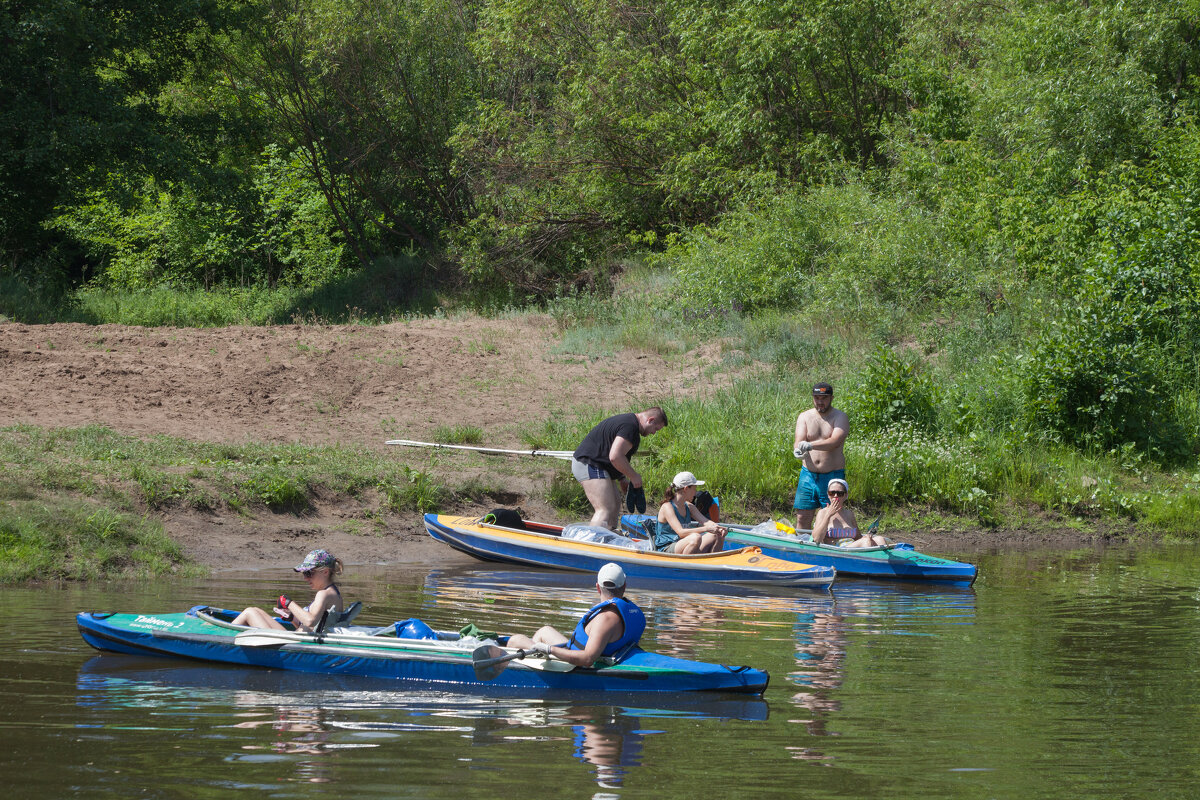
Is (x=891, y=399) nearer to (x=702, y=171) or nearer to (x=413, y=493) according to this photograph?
(x=413, y=493)

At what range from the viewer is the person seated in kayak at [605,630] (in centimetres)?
784

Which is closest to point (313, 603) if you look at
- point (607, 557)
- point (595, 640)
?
point (595, 640)

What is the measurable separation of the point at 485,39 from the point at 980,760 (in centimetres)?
2771

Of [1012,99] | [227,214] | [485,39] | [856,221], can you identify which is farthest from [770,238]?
A: [227,214]

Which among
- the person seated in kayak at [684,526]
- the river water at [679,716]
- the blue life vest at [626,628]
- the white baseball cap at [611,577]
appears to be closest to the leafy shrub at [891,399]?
the person seated in kayak at [684,526]

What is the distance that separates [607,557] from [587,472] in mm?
933

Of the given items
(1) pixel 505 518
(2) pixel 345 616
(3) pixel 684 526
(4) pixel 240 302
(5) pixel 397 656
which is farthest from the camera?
(4) pixel 240 302

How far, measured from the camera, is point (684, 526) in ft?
41.8

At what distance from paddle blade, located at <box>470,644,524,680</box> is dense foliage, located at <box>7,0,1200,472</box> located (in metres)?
10.7

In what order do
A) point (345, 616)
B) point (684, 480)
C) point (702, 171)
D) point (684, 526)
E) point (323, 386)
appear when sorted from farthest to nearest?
point (702, 171) < point (323, 386) < point (684, 526) < point (684, 480) < point (345, 616)

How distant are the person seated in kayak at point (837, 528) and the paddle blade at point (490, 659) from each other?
18.6 ft

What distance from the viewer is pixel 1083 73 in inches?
881

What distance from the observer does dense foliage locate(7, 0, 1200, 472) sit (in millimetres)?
19422

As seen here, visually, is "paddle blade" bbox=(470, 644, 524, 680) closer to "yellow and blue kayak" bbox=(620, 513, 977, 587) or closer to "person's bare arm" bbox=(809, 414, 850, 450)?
"yellow and blue kayak" bbox=(620, 513, 977, 587)
